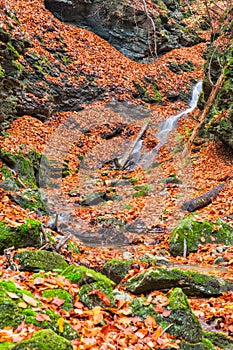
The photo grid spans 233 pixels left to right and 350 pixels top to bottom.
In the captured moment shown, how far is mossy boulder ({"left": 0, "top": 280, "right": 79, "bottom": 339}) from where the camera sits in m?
2.02

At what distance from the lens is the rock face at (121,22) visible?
16.5 metres

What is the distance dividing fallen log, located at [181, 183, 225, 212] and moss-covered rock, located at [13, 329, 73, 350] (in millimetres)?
5916

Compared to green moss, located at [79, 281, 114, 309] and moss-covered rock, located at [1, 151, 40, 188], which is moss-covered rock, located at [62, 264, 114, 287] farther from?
moss-covered rock, located at [1, 151, 40, 188]

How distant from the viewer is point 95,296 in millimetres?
2674

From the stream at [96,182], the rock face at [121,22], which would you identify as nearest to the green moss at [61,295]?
the stream at [96,182]

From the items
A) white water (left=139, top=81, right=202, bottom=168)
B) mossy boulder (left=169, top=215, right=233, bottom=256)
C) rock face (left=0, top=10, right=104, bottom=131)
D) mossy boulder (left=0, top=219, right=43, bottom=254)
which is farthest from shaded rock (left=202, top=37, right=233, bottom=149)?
mossy boulder (left=0, top=219, right=43, bottom=254)

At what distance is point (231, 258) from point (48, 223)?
3508 mm

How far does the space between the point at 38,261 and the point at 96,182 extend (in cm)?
689

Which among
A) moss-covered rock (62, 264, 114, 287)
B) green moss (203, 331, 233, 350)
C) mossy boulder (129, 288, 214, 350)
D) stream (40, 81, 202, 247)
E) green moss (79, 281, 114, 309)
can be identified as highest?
mossy boulder (129, 288, 214, 350)

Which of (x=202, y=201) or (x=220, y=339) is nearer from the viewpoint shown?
(x=220, y=339)

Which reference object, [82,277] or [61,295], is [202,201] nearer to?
[82,277]

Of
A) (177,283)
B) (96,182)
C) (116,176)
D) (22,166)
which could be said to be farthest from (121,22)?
(177,283)

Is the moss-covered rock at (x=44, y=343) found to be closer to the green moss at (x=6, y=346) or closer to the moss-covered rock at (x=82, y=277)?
the green moss at (x=6, y=346)

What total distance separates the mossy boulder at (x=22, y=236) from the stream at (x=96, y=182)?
1198 mm
